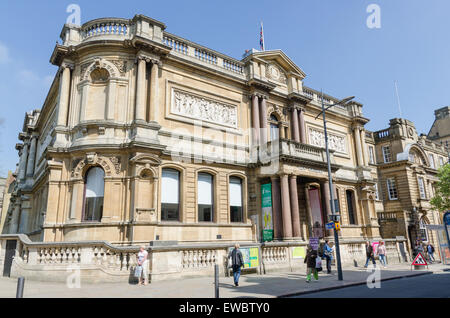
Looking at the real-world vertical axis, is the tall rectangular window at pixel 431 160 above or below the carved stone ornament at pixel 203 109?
above

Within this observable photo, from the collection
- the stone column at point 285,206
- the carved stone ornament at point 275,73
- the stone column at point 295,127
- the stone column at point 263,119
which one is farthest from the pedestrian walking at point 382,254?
the carved stone ornament at point 275,73

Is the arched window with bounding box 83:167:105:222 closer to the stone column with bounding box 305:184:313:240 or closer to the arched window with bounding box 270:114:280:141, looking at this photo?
the arched window with bounding box 270:114:280:141

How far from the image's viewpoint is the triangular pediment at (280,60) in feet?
84.6

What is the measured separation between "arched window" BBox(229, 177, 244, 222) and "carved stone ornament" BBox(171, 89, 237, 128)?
13.4 ft

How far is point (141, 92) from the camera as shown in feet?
62.7

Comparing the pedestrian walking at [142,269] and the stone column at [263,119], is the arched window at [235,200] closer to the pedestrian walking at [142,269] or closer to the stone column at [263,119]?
the stone column at [263,119]

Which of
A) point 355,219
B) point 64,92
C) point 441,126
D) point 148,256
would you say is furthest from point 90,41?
point 441,126

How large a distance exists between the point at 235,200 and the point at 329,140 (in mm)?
13016

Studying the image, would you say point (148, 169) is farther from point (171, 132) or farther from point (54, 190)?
point (54, 190)

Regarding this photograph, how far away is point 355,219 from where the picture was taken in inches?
1162

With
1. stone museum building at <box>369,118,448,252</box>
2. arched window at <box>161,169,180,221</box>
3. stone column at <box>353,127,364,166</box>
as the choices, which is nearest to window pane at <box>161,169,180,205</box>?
arched window at <box>161,169,180,221</box>

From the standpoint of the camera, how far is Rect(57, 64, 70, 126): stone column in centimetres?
1955

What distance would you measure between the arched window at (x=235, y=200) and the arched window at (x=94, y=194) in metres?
8.27

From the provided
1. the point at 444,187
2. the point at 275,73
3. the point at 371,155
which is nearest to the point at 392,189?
the point at 371,155
